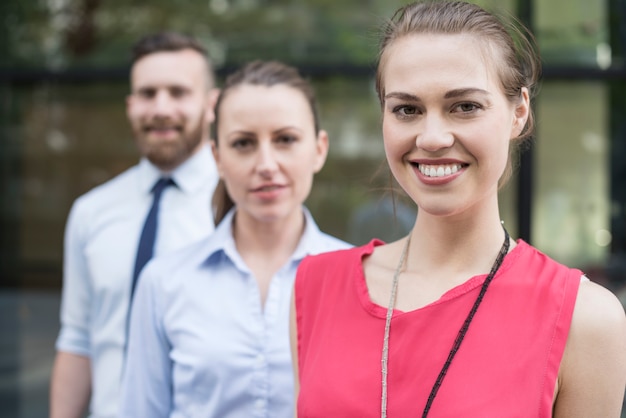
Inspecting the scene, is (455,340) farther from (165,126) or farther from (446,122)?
(165,126)

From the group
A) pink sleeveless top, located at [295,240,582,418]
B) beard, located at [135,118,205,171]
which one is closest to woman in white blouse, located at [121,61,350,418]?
pink sleeveless top, located at [295,240,582,418]

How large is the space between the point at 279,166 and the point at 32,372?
463cm

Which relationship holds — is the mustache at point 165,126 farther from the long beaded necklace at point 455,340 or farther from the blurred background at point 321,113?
the blurred background at point 321,113

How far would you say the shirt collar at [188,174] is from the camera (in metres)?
3.09

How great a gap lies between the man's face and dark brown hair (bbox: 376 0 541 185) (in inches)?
54.5

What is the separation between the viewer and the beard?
307cm

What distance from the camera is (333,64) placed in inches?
229

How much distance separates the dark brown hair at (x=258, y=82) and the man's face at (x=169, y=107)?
0.48 metres

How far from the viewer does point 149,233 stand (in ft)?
9.62

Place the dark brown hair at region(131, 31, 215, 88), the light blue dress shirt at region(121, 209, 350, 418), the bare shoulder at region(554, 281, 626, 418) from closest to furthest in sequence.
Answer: the bare shoulder at region(554, 281, 626, 418) < the light blue dress shirt at region(121, 209, 350, 418) < the dark brown hair at region(131, 31, 215, 88)

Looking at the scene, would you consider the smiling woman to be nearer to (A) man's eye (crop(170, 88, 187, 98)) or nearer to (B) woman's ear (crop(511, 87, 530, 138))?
(B) woman's ear (crop(511, 87, 530, 138))

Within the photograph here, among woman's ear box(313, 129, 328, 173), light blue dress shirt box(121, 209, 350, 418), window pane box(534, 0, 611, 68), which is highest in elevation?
window pane box(534, 0, 611, 68)

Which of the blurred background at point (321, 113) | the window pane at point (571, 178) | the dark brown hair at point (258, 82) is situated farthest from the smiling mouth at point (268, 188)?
the window pane at point (571, 178)

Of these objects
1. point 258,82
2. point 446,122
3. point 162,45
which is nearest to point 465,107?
point 446,122
